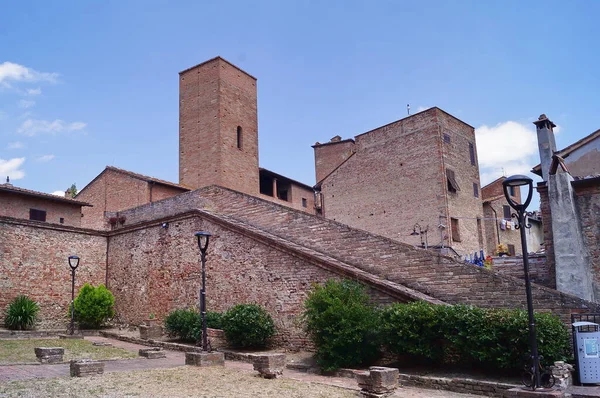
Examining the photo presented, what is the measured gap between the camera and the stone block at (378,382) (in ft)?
25.7

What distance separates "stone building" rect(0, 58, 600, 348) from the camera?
443 inches

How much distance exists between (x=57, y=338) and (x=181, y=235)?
15.6ft

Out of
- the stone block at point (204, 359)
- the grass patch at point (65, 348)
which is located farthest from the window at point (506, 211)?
the grass patch at point (65, 348)

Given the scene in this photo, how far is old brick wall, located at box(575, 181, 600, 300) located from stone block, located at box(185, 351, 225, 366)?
359 inches

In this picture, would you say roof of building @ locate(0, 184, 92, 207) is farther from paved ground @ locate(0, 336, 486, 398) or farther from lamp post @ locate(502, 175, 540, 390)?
lamp post @ locate(502, 175, 540, 390)

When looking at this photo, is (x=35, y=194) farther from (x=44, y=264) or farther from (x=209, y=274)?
(x=209, y=274)

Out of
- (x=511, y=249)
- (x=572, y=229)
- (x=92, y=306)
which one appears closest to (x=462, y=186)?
(x=511, y=249)

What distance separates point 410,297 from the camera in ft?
33.7

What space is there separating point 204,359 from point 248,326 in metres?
2.04

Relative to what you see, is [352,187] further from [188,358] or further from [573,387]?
[573,387]

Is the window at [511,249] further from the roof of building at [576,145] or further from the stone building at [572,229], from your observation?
the stone building at [572,229]

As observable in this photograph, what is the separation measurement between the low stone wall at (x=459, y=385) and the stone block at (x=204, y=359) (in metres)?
3.76

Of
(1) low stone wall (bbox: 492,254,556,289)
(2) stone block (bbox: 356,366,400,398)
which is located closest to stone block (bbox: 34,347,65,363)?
(2) stone block (bbox: 356,366,400,398)

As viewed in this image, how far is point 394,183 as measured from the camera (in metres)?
24.5
